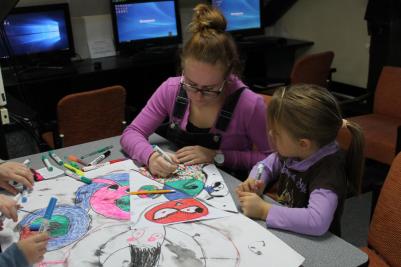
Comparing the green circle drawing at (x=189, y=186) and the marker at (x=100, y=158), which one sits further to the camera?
the marker at (x=100, y=158)

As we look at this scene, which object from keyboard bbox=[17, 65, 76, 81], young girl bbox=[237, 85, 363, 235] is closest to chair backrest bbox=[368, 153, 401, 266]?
young girl bbox=[237, 85, 363, 235]

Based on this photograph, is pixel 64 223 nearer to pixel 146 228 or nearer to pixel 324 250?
pixel 146 228

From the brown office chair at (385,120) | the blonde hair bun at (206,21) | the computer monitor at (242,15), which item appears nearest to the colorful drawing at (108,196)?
the blonde hair bun at (206,21)

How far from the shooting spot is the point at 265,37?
4.09 meters

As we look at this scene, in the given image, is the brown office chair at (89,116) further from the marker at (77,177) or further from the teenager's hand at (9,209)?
the teenager's hand at (9,209)

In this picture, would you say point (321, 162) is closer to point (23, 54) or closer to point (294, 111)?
point (294, 111)

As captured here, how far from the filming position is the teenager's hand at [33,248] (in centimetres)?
85

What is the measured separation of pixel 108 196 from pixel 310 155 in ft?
1.84

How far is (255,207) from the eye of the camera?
3.41 feet

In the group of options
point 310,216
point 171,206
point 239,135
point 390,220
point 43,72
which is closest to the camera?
point 310,216

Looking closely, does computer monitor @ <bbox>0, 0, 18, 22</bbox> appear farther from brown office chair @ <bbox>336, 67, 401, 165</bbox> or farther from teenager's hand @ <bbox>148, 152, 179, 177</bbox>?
brown office chair @ <bbox>336, 67, 401, 165</bbox>

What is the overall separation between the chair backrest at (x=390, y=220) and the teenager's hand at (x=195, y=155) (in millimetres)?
531

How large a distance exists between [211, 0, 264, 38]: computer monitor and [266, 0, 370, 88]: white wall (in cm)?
46

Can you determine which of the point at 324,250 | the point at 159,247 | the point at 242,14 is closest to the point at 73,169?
the point at 159,247
